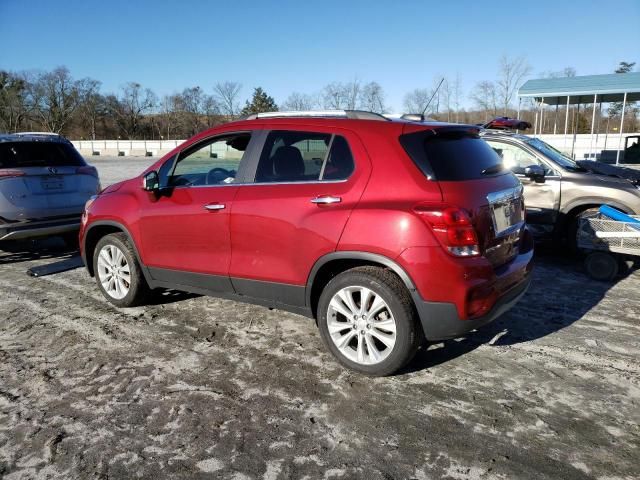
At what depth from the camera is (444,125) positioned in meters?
3.72

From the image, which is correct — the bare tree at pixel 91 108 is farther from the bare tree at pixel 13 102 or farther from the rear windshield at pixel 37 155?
the rear windshield at pixel 37 155

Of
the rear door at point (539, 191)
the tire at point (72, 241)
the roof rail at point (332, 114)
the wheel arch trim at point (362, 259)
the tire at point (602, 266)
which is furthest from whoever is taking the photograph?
the tire at point (72, 241)

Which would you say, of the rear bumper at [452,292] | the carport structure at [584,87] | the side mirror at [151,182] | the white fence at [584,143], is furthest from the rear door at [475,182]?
the white fence at [584,143]

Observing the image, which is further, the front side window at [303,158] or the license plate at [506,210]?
the front side window at [303,158]

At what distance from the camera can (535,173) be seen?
645 centimetres

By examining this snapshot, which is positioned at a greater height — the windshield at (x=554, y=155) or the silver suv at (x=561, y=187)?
the windshield at (x=554, y=155)

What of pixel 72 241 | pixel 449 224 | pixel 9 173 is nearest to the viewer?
pixel 449 224

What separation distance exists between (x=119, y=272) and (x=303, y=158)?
241cm

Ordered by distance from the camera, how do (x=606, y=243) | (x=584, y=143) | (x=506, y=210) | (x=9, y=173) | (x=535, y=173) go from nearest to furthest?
(x=506, y=210)
(x=606, y=243)
(x=535, y=173)
(x=9, y=173)
(x=584, y=143)

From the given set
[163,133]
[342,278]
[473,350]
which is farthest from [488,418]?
[163,133]

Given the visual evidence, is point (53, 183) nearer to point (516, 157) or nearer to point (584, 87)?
point (516, 157)

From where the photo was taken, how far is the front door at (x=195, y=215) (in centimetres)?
418

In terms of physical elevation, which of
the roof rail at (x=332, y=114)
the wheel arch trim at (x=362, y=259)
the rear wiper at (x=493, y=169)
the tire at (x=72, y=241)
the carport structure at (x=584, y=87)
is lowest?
the tire at (x=72, y=241)

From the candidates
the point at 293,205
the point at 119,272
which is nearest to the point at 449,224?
the point at 293,205
